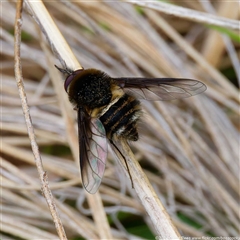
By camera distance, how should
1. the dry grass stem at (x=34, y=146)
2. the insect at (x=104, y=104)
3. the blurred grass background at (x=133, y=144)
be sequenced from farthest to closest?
the blurred grass background at (x=133, y=144)
the insect at (x=104, y=104)
the dry grass stem at (x=34, y=146)

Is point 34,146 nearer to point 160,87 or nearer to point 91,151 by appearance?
point 91,151

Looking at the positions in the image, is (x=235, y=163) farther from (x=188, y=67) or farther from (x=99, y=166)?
(x=99, y=166)

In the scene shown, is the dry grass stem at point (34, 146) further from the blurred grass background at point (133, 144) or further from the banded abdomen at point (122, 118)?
the blurred grass background at point (133, 144)

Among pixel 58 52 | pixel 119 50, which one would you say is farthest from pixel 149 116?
pixel 58 52

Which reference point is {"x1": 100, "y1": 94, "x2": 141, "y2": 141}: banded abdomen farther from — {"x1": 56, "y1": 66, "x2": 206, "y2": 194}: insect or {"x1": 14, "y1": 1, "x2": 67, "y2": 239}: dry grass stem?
{"x1": 14, "y1": 1, "x2": 67, "y2": 239}: dry grass stem

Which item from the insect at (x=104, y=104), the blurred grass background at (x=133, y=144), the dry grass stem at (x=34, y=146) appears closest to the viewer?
the dry grass stem at (x=34, y=146)

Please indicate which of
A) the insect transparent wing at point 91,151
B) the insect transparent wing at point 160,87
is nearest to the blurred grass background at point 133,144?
the insect transparent wing at point 160,87
